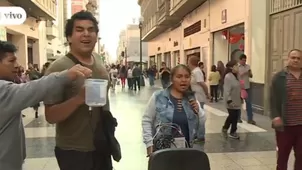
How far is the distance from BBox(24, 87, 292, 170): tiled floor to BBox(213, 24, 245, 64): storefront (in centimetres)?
621

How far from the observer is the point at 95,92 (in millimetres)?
2252

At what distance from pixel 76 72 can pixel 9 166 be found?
0.76 meters

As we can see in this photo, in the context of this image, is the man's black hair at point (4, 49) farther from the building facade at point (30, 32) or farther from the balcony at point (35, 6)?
the balcony at point (35, 6)

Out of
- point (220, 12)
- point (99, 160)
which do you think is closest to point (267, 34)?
point (220, 12)

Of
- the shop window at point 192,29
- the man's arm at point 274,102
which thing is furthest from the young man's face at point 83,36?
the shop window at point 192,29

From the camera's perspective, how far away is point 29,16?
970 inches

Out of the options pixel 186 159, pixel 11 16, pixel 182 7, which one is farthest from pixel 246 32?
pixel 186 159

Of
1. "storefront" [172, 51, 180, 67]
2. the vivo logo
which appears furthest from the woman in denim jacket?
"storefront" [172, 51, 180, 67]

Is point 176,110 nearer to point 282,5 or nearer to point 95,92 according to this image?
point 95,92

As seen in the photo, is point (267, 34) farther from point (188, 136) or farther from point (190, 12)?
point (190, 12)

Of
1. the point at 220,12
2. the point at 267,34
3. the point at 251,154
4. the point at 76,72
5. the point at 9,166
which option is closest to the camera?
the point at 76,72

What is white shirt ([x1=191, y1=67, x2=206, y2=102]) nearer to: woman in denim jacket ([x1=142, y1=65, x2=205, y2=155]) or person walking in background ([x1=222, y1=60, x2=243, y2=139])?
person walking in background ([x1=222, y1=60, x2=243, y2=139])

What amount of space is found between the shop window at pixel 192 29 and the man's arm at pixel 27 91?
2046 cm

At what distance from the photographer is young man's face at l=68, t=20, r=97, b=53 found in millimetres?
2547
